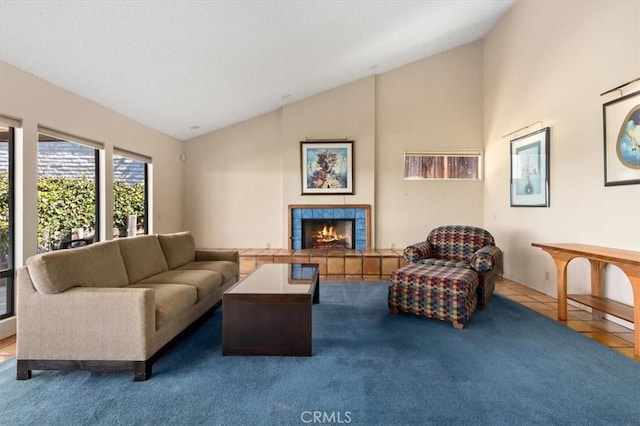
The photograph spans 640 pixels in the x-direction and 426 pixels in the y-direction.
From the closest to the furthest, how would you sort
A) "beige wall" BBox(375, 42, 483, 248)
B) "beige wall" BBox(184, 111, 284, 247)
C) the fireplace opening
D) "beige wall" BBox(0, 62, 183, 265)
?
"beige wall" BBox(0, 62, 183, 265)
"beige wall" BBox(375, 42, 483, 248)
the fireplace opening
"beige wall" BBox(184, 111, 284, 247)

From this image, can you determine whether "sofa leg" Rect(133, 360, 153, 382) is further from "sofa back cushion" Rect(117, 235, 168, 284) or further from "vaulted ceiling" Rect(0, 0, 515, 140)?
"vaulted ceiling" Rect(0, 0, 515, 140)

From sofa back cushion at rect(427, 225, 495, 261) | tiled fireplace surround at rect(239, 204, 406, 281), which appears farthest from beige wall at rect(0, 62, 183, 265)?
sofa back cushion at rect(427, 225, 495, 261)

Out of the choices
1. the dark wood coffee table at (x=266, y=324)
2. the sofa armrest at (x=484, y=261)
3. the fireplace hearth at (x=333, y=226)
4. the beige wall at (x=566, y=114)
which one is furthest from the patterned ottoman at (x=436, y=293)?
the fireplace hearth at (x=333, y=226)

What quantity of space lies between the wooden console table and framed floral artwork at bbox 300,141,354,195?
10.4 feet

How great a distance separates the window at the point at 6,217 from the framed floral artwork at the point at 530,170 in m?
5.63

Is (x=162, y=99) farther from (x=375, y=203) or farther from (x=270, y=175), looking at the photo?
(x=375, y=203)

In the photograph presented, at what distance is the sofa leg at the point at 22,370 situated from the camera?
2008 millimetres

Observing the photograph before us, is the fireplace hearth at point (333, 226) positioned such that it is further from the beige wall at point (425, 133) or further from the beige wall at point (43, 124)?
the beige wall at point (43, 124)

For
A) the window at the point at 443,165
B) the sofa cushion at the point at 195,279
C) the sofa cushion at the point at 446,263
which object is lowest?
the sofa cushion at the point at 195,279

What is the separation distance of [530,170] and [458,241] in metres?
1.37

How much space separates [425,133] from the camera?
5.55m

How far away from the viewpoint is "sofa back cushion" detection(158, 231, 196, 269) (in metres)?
3.57

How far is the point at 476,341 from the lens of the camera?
2.57 metres

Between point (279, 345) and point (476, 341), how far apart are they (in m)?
1.62
